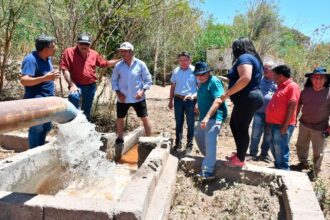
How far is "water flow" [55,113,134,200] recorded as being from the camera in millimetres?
5242

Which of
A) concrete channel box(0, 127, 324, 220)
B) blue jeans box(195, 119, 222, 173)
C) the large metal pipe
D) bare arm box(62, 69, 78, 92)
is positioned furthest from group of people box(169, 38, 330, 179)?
the large metal pipe

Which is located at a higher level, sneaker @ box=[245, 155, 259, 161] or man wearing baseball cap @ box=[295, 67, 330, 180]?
man wearing baseball cap @ box=[295, 67, 330, 180]

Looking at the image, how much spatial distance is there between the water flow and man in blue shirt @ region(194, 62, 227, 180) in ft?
4.09

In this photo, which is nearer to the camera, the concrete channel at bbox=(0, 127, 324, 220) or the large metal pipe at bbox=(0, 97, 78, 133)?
the large metal pipe at bbox=(0, 97, 78, 133)

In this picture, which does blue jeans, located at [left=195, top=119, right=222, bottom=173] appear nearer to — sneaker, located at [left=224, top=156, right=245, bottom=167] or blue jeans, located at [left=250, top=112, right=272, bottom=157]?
sneaker, located at [left=224, top=156, right=245, bottom=167]

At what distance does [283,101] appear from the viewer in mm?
5430

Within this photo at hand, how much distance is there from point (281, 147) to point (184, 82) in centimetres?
199

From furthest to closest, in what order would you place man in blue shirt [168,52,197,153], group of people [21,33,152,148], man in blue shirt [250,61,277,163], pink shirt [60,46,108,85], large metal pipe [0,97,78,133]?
man in blue shirt [168,52,197,153], man in blue shirt [250,61,277,163], pink shirt [60,46,108,85], group of people [21,33,152,148], large metal pipe [0,97,78,133]

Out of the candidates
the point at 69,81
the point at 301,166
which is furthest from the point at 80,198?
the point at 301,166

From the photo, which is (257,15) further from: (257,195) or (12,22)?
(257,195)

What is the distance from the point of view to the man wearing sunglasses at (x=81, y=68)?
20.0ft

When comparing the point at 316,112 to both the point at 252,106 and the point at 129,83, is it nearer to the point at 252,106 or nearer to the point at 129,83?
the point at 252,106

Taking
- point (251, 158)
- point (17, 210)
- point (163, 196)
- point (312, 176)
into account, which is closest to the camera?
point (17, 210)

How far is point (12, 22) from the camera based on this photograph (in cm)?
895
